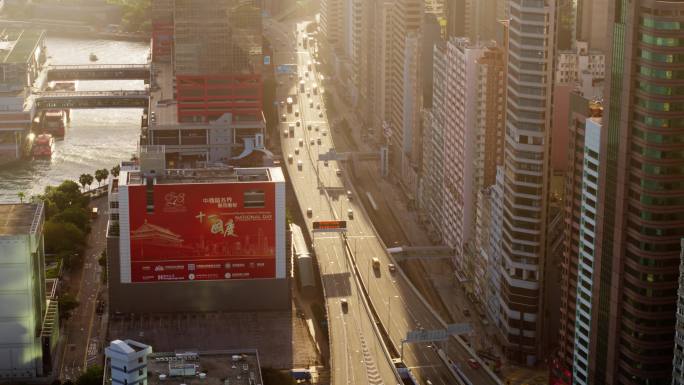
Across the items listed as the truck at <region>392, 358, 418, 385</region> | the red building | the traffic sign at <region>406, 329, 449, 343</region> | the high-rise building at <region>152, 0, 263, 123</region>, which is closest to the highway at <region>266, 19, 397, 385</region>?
the truck at <region>392, 358, 418, 385</region>

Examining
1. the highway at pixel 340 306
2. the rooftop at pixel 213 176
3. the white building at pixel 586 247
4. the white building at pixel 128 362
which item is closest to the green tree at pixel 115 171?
the highway at pixel 340 306

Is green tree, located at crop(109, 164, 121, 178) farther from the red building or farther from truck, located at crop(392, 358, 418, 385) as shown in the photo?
truck, located at crop(392, 358, 418, 385)

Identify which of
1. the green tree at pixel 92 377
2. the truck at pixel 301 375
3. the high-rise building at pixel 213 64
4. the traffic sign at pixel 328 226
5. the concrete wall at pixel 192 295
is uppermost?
the high-rise building at pixel 213 64

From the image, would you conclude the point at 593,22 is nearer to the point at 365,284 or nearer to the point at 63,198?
the point at 365,284

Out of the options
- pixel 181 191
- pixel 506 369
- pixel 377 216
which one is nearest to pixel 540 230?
pixel 506 369

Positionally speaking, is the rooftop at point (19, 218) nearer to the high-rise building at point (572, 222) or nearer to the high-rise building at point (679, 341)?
the high-rise building at point (572, 222)

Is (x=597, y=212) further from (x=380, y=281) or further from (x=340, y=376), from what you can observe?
(x=380, y=281)
